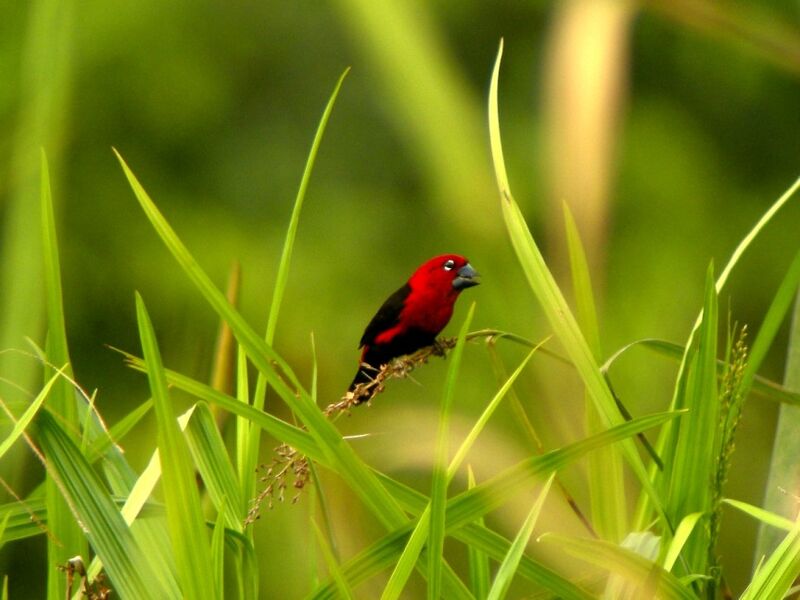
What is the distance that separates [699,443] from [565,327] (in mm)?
112

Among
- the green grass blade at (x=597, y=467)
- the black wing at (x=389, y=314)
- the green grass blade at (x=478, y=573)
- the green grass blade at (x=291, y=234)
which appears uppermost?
the green grass blade at (x=291, y=234)

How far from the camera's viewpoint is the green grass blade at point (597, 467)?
0.80 meters

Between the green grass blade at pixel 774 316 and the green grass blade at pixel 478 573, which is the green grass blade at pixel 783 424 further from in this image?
the green grass blade at pixel 478 573

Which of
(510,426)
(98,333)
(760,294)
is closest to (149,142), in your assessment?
(98,333)

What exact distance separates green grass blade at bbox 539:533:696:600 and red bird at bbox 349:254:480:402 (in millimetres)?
1184

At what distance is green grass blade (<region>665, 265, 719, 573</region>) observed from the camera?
70 centimetres

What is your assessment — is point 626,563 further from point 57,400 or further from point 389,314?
point 389,314

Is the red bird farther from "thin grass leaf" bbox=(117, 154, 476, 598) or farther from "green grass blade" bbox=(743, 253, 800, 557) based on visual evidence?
"thin grass leaf" bbox=(117, 154, 476, 598)

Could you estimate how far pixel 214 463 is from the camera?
30.3 inches

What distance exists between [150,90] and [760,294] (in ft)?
5.36

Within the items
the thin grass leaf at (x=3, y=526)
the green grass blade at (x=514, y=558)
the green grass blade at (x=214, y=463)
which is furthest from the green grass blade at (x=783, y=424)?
the thin grass leaf at (x=3, y=526)

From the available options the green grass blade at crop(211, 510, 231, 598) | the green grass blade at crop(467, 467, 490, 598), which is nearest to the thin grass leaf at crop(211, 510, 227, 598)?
the green grass blade at crop(211, 510, 231, 598)

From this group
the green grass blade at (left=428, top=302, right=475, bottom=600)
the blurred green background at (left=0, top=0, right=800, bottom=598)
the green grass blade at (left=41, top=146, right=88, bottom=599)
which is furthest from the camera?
the blurred green background at (left=0, top=0, right=800, bottom=598)

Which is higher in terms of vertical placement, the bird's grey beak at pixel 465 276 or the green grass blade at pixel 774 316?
the green grass blade at pixel 774 316
